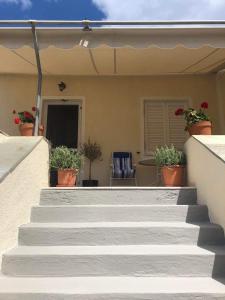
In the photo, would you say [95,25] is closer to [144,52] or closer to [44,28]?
[44,28]

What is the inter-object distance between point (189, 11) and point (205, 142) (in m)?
4.00

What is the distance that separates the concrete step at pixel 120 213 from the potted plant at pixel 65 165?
103 cm

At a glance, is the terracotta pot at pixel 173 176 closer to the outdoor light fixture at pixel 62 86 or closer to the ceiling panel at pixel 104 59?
the ceiling panel at pixel 104 59

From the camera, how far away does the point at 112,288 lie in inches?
108

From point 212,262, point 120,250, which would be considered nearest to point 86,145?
point 120,250

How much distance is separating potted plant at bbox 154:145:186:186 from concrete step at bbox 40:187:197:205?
53cm

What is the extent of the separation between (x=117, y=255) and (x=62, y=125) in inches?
199

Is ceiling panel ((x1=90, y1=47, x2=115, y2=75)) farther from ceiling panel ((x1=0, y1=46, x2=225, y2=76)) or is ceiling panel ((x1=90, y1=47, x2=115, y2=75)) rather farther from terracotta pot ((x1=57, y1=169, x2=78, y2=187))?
terracotta pot ((x1=57, y1=169, x2=78, y2=187))

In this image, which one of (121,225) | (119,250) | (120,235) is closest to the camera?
(119,250)

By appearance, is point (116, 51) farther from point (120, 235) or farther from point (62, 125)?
point (120, 235)

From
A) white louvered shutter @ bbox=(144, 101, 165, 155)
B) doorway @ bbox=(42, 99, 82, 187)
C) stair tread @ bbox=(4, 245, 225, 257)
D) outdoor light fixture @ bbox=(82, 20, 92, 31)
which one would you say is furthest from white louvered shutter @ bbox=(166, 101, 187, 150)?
stair tread @ bbox=(4, 245, 225, 257)

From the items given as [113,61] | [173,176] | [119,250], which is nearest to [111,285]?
[119,250]

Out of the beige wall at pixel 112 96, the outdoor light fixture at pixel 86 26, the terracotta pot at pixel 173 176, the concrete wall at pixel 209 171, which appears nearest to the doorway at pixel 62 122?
the beige wall at pixel 112 96

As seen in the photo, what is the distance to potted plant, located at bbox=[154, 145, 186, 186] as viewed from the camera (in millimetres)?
4879
